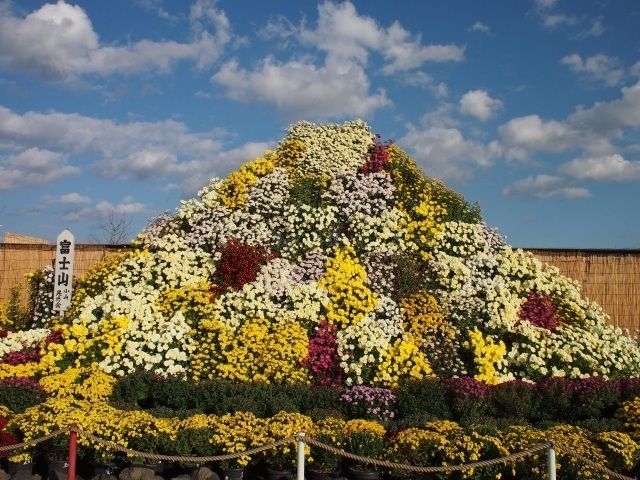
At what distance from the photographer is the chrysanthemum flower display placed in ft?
29.3

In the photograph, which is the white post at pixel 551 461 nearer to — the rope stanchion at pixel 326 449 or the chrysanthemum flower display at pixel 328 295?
the rope stanchion at pixel 326 449

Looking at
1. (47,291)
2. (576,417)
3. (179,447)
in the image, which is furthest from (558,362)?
(47,291)

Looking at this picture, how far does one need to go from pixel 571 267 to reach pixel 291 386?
242 inches

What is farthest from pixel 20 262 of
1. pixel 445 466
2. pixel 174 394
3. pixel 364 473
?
pixel 445 466

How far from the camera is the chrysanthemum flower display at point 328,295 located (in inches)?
352

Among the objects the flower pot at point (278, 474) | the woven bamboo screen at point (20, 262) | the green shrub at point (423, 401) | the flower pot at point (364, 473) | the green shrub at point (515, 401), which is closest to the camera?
the flower pot at point (364, 473)

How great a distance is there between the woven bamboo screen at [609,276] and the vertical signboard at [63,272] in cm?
801

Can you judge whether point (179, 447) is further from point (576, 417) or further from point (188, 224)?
point (188, 224)

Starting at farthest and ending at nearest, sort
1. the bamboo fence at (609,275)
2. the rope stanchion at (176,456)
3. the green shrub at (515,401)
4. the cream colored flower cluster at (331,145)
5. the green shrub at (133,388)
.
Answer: the bamboo fence at (609,275) → the cream colored flower cluster at (331,145) → the green shrub at (133,388) → the green shrub at (515,401) → the rope stanchion at (176,456)

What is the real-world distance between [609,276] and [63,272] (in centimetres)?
937

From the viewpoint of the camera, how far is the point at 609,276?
39.1 feet

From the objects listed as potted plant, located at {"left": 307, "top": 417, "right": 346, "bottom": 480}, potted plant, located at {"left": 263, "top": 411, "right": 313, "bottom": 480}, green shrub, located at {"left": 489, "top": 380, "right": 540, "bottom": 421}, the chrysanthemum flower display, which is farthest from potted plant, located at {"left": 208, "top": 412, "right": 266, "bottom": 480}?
green shrub, located at {"left": 489, "top": 380, "right": 540, "bottom": 421}

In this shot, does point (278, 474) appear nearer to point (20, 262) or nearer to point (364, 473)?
point (364, 473)

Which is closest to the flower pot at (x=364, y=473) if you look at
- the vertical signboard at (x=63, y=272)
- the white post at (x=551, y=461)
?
the white post at (x=551, y=461)
